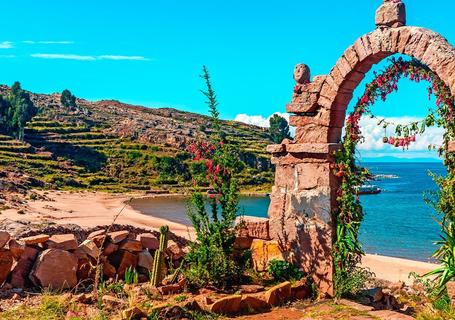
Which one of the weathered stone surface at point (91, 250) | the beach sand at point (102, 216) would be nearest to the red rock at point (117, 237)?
the weathered stone surface at point (91, 250)

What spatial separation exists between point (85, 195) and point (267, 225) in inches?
1818

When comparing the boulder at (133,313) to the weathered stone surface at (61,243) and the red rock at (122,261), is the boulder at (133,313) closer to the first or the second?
the red rock at (122,261)

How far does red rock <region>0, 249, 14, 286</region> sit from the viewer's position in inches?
316

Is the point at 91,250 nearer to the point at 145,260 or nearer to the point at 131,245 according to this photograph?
the point at 131,245

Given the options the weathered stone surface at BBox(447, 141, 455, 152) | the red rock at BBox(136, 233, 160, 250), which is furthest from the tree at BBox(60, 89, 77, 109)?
the weathered stone surface at BBox(447, 141, 455, 152)

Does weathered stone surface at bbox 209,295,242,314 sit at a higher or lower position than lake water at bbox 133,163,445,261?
→ higher

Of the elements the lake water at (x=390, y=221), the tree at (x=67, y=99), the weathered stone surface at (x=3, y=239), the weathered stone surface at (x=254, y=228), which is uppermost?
the tree at (x=67, y=99)

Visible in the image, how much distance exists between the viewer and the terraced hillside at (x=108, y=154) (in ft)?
202

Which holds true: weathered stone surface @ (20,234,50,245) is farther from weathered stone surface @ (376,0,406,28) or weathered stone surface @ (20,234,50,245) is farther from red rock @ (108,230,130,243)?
weathered stone surface @ (376,0,406,28)

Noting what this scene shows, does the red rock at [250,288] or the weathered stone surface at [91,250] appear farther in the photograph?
the weathered stone surface at [91,250]

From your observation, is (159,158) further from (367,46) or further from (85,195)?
(367,46)

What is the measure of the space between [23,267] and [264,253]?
3.99 metres

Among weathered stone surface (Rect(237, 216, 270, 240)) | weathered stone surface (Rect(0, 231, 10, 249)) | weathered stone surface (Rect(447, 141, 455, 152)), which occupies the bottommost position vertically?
weathered stone surface (Rect(0, 231, 10, 249))

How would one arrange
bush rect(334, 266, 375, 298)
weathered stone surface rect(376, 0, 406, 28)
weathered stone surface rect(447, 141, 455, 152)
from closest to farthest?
1. weathered stone surface rect(447, 141, 455, 152)
2. weathered stone surface rect(376, 0, 406, 28)
3. bush rect(334, 266, 375, 298)
